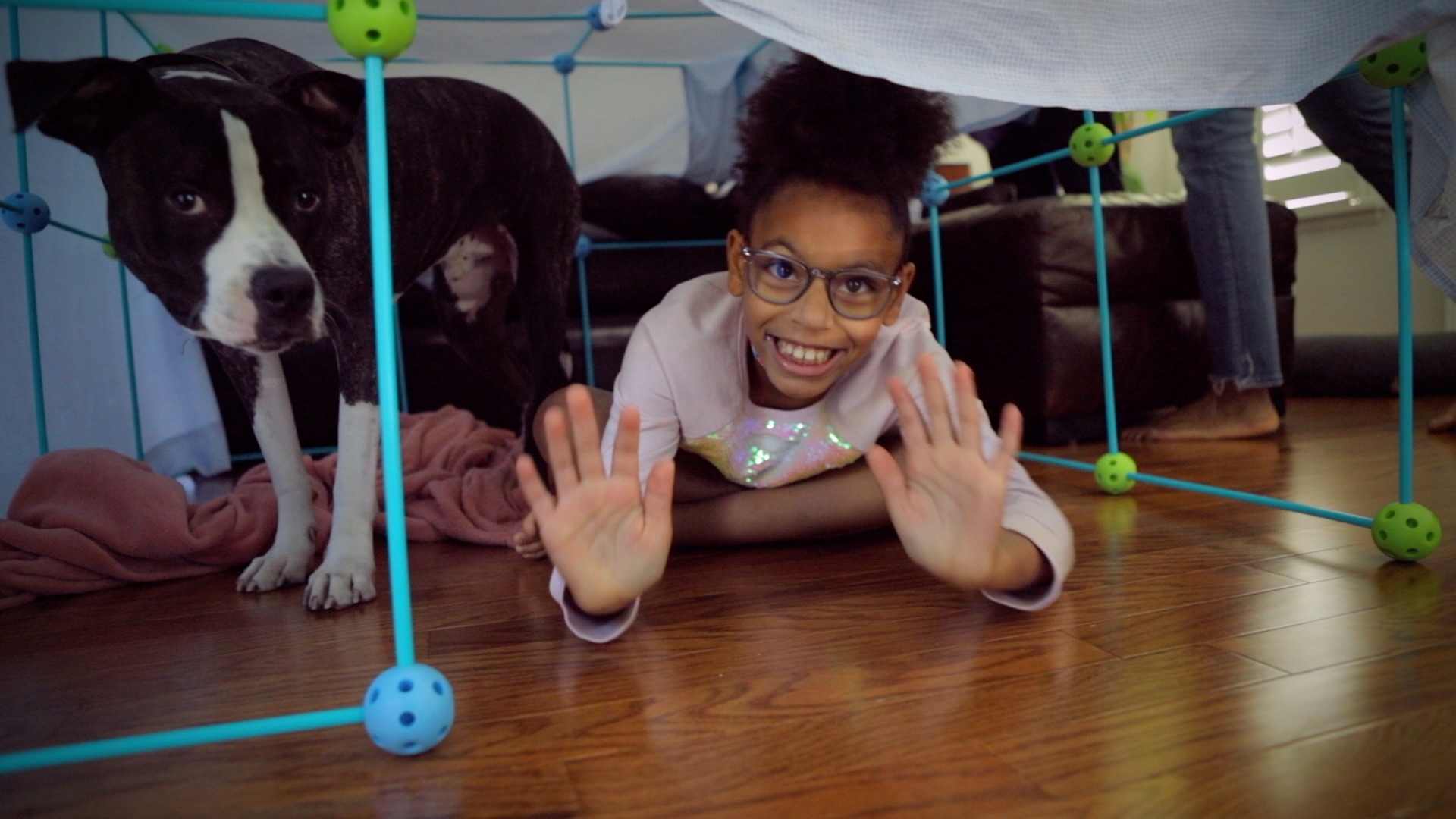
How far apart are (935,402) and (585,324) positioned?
56.1 inches

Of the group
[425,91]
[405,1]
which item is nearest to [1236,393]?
[425,91]

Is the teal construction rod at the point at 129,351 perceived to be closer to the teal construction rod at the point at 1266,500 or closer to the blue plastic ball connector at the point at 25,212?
the blue plastic ball connector at the point at 25,212

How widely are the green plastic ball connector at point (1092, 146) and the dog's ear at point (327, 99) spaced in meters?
0.93

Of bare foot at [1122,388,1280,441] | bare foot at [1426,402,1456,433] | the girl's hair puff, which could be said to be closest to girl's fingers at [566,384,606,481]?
the girl's hair puff

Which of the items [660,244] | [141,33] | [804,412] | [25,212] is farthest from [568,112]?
[804,412]

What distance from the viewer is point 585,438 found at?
0.69 m

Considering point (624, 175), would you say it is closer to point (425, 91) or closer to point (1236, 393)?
point (425, 91)

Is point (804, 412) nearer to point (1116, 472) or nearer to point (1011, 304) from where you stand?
point (1116, 472)

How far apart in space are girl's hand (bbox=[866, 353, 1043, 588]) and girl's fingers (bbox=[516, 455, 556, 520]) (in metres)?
0.25

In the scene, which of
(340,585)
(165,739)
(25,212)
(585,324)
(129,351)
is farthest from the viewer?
(585,324)

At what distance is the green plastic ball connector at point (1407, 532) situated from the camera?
0.91 metres

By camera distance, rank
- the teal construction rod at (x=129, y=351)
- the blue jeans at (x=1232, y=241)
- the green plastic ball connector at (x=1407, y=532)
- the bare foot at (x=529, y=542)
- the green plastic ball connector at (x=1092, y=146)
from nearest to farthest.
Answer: the green plastic ball connector at (x=1407, y=532) < the bare foot at (x=529, y=542) < the green plastic ball connector at (x=1092, y=146) < the teal construction rod at (x=129, y=351) < the blue jeans at (x=1232, y=241)

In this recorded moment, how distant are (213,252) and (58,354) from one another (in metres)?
0.63

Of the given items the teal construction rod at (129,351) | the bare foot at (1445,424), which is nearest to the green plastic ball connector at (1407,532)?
the bare foot at (1445,424)
